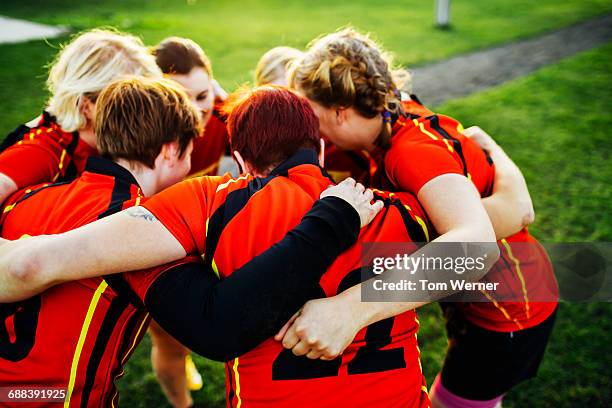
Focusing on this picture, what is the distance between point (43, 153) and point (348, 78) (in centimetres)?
151

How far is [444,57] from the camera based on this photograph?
33.1 ft

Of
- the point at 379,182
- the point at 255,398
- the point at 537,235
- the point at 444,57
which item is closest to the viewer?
the point at 255,398

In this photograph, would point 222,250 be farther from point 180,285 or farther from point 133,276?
point 133,276

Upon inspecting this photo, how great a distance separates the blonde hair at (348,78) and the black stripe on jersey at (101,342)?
1.28 metres

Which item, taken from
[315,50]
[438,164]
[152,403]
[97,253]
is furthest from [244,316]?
[152,403]

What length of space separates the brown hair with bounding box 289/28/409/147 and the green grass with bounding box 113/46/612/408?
1837 mm

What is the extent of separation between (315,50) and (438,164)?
926 mm

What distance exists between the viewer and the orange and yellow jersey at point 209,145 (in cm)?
324

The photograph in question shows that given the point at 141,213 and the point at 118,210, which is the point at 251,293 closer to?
the point at 141,213

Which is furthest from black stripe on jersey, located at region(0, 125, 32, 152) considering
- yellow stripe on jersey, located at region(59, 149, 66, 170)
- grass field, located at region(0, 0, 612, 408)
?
grass field, located at region(0, 0, 612, 408)

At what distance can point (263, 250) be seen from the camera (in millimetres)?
1523

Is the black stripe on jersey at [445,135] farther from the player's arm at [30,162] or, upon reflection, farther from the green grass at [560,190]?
the player's arm at [30,162]

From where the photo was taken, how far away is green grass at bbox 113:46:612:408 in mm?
3065

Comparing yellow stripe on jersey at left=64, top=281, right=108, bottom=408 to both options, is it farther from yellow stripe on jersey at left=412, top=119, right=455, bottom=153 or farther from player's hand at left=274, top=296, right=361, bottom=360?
yellow stripe on jersey at left=412, top=119, right=455, bottom=153
